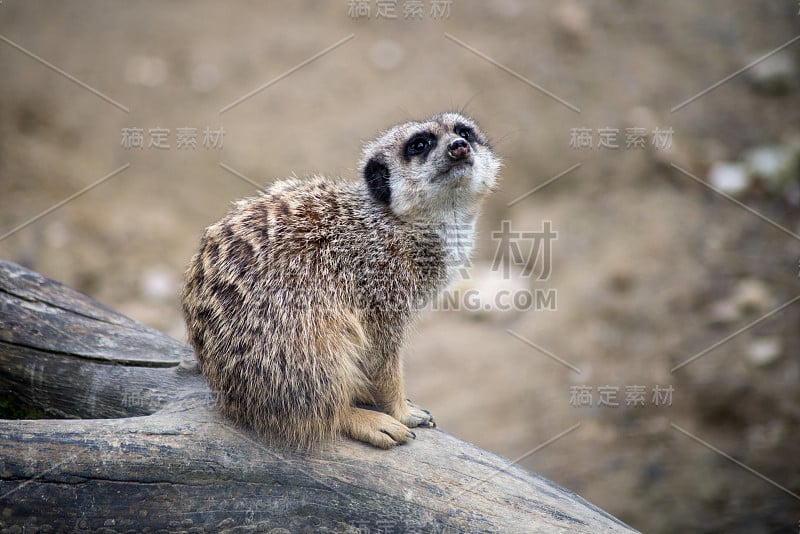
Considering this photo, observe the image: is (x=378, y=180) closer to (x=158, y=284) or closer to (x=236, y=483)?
(x=236, y=483)

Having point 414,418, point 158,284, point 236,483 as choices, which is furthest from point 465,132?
point 158,284

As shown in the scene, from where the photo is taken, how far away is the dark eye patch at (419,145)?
2682 mm

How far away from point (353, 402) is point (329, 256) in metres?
0.50

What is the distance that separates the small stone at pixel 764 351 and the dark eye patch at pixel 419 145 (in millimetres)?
2705

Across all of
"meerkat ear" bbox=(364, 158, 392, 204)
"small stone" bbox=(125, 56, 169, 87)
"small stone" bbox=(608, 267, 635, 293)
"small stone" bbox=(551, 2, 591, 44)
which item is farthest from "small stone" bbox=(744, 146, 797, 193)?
"small stone" bbox=(125, 56, 169, 87)

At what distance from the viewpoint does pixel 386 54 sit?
238 inches

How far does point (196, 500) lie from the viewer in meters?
2.09

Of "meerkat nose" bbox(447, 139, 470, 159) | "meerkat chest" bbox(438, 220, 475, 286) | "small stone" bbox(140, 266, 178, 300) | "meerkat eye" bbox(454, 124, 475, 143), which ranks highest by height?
"meerkat eye" bbox(454, 124, 475, 143)

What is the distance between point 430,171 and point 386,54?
3.72 m

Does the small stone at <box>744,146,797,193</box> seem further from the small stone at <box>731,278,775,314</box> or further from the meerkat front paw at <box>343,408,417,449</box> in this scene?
the meerkat front paw at <box>343,408,417,449</box>

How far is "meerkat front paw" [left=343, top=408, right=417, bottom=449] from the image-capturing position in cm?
229

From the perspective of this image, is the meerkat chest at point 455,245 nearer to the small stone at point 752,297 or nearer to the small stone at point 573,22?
the small stone at point 752,297

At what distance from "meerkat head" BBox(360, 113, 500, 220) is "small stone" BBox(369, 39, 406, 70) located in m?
3.36

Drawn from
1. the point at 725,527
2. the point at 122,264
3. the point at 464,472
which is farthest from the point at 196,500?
the point at 122,264
